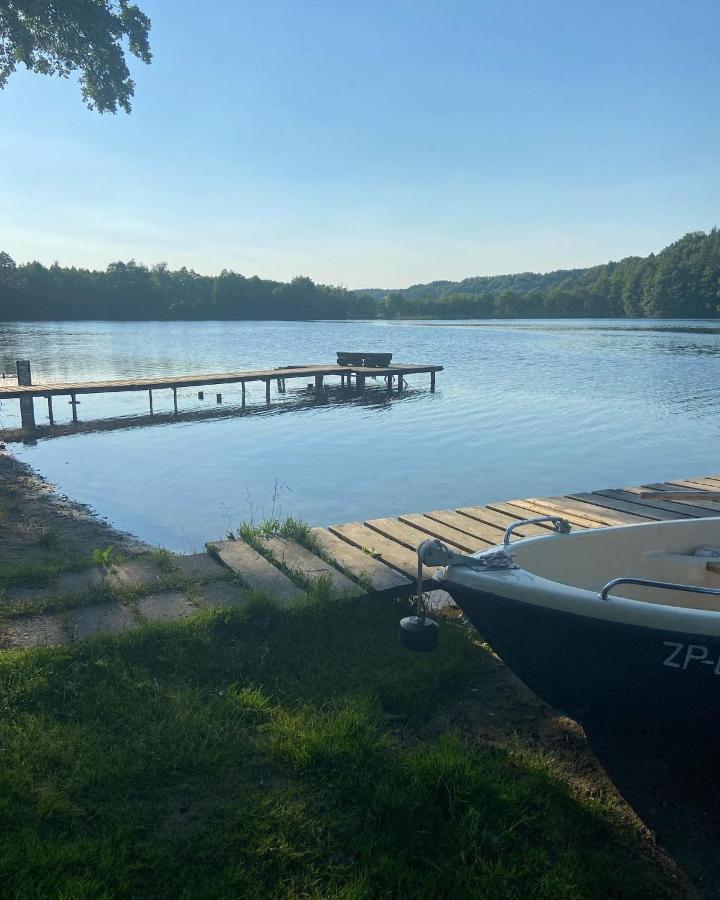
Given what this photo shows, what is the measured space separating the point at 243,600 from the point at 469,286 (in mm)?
178844

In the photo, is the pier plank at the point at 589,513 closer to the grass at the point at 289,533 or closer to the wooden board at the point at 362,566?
the wooden board at the point at 362,566

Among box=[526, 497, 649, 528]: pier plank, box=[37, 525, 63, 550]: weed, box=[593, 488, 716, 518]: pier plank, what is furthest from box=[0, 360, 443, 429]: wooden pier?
box=[593, 488, 716, 518]: pier plank

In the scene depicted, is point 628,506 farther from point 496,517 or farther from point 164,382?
point 164,382

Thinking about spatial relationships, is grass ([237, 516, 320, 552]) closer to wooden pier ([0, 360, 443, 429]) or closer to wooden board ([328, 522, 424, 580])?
Answer: wooden board ([328, 522, 424, 580])

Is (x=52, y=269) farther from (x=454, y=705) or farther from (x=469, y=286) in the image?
(x=454, y=705)

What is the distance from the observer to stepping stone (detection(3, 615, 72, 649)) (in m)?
4.10

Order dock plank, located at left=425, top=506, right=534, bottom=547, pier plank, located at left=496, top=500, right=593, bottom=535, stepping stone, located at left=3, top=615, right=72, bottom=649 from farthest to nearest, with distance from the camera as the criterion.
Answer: pier plank, located at left=496, top=500, right=593, bottom=535, dock plank, located at left=425, top=506, right=534, bottom=547, stepping stone, located at left=3, top=615, right=72, bottom=649

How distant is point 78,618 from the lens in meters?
4.47

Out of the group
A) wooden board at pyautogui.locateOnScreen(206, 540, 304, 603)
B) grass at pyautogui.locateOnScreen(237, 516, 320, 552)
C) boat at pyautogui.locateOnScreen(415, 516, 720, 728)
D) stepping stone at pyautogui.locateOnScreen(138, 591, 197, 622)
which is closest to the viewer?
boat at pyautogui.locateOnScreen(415, 516, 720, 728)

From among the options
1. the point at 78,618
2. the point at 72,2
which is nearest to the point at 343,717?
the point at 78,618

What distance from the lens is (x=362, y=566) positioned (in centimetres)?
536

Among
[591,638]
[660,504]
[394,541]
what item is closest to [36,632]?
[394,541]

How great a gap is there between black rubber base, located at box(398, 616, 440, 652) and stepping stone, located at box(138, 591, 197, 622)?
157 centimetres

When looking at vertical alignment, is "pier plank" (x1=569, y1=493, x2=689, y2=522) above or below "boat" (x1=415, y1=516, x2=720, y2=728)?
below
